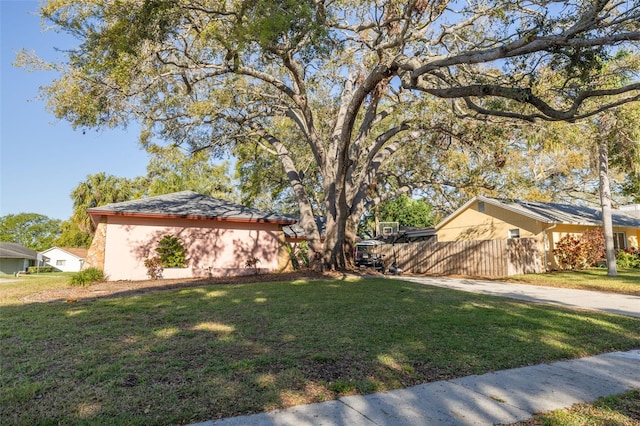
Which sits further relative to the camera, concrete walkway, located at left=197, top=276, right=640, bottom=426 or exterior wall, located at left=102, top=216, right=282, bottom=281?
exterior wall, located at left=102, top=216, right=282, bottom=281

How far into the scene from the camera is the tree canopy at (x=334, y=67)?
7.25m

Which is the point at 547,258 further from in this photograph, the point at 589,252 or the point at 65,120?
the point at 65,120

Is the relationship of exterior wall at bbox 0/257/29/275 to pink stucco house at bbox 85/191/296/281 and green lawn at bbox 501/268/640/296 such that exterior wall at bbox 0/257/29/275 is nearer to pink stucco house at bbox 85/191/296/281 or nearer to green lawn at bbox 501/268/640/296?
pink stucco house at bbox 85/191/296/281

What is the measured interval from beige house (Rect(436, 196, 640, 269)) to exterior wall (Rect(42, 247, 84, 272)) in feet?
134

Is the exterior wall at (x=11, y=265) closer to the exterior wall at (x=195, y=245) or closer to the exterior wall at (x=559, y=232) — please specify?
the exterior wall at (x=195, y=245)

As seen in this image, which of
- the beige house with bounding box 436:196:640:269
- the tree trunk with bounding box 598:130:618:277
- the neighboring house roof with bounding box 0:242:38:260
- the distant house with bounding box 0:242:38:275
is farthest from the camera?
the distant house with bounding box 0:242:38:275

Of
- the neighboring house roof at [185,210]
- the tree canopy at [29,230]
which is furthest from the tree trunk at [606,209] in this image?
the tree canopy at [29,230]

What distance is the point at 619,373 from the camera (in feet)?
14.7

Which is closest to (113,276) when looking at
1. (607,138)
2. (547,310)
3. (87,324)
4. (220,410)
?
(87,324)

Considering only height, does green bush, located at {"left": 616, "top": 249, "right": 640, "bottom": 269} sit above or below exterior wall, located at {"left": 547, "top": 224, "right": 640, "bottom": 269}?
below

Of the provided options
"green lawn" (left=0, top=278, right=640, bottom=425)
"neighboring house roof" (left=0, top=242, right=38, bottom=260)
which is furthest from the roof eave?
"neighboring house roof" (left=0, top=242, right=38, bottom=260)

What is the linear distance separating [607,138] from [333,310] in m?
14.1

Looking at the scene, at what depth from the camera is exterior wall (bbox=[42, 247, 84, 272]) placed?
44500 millimetres

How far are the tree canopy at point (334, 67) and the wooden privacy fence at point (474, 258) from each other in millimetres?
4436
